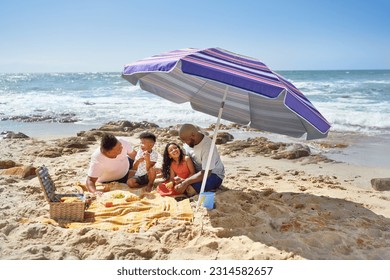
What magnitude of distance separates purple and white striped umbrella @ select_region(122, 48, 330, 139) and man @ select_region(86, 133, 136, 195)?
0.93m

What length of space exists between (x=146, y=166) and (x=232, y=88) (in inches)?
67.6

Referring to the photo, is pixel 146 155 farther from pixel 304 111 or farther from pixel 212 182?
pixel 304 111

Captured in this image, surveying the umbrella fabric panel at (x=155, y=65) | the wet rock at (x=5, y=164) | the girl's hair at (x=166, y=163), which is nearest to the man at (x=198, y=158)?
the girl's hair at (x=166, y=163)

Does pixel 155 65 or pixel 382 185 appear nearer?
pixel 155 65

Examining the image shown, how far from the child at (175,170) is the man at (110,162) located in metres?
0.66

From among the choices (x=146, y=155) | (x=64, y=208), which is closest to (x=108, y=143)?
(x=146, y=155)

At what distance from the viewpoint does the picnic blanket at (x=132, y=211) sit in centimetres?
416

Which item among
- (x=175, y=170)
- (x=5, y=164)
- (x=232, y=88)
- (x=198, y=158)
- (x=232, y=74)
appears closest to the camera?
(x=232, y=74)

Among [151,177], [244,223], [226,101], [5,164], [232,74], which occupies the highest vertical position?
[232,74]

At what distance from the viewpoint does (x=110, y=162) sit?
5461 mm

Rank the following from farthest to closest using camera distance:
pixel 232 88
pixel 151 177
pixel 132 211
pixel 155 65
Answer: pixel 151 177 → pixel 232 88 → pixel 132 211 → pixel 155 65

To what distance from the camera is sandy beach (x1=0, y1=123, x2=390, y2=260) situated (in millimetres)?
3615

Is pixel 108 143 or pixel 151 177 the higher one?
pixel 108 143
